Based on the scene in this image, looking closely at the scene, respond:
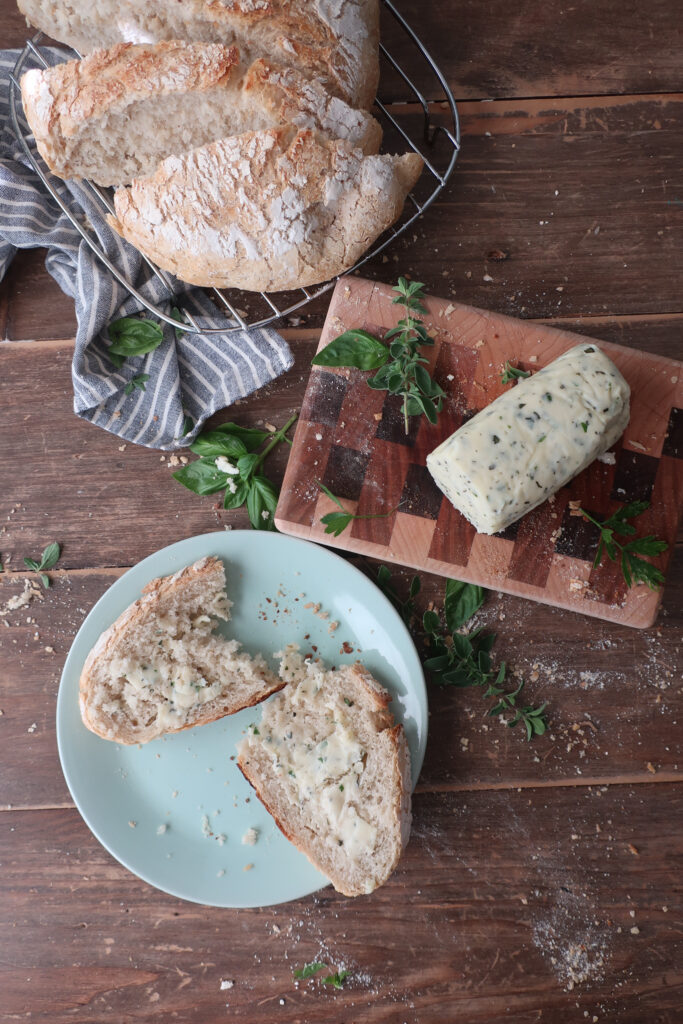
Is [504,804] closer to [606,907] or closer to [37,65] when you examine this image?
[606,907]

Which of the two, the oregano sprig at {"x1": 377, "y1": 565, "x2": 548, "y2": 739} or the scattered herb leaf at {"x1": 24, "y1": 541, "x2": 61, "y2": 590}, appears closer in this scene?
Result: the oregano sprig at {"x1": 377, "y1": 565, "x2": 548, "y2": 739}

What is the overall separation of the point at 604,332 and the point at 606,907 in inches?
73.4

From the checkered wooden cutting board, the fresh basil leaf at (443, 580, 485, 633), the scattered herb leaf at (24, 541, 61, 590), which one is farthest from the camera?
the scattered herb leaf at (24, 541, 61, 590)

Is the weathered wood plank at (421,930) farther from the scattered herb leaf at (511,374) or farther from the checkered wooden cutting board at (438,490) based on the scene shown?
the scattered herb leaf at (511,374)

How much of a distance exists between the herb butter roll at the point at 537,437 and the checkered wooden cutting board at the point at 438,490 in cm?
24

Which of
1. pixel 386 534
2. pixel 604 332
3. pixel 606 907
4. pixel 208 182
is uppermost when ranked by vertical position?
pixel 208 182

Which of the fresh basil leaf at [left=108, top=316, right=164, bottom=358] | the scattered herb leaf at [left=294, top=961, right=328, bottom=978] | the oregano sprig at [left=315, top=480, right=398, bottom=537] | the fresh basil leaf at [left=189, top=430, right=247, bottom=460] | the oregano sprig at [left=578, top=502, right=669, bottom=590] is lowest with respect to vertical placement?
the scattered herb leaf at [left=294, top=961, right=328, bottom=978]

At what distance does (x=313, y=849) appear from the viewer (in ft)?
6.77

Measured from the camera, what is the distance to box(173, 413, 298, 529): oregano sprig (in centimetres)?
216

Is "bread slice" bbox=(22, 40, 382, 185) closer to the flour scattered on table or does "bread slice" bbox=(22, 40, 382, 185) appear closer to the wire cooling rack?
the wire cooling rack

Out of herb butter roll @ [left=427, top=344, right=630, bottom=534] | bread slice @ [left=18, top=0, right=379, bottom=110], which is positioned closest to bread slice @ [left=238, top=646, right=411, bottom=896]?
herb butter roll @ [left=427, top=344, right=630, bottom=534]

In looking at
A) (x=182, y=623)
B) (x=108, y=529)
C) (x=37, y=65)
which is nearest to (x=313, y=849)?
(x=182, y=623)

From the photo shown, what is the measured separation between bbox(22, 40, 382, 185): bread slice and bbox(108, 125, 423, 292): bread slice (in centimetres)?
9

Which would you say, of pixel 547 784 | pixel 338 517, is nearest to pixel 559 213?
pixel 338 517
